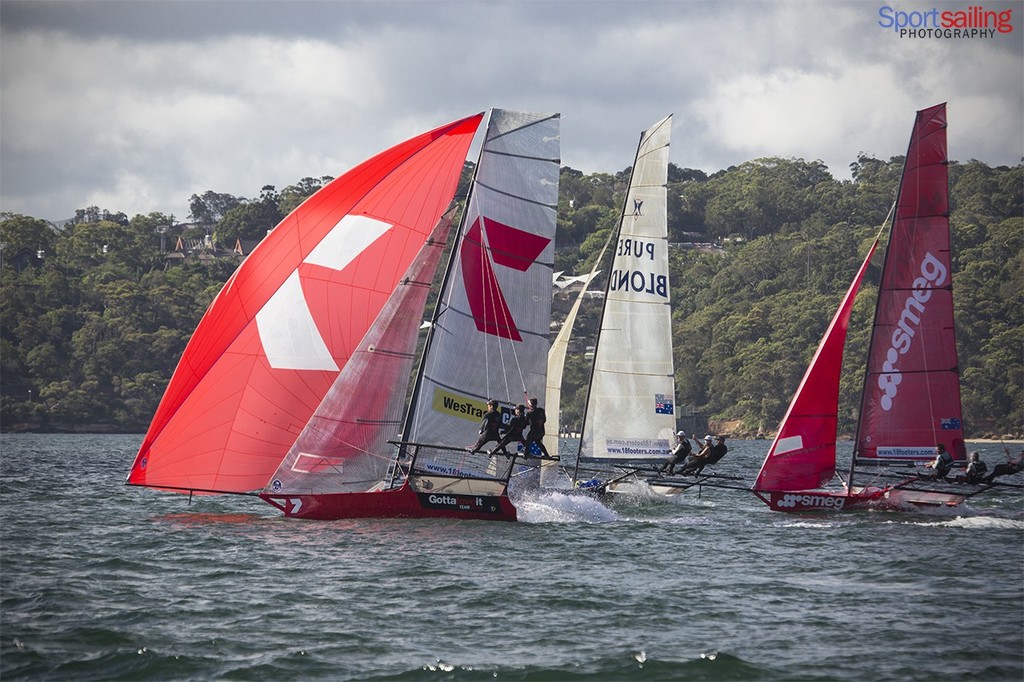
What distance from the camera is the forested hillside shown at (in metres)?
91.6

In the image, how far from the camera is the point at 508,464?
21.5 metres

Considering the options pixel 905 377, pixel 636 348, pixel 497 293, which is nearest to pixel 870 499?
pixel 905 377

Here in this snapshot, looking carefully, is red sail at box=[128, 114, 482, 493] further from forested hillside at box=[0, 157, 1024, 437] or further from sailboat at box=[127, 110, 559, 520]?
forested hillside at box=[0, 157, 1024, 437]

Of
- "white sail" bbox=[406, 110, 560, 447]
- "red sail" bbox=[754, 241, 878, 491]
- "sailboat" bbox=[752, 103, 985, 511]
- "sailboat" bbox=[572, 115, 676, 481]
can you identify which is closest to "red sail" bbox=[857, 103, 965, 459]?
"sailboat" bbox=[752, 103, 985, 511]

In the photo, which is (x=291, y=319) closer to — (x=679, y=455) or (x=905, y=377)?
(x=679, y=455)

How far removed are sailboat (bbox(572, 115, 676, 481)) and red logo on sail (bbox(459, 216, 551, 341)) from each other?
5054 millimetres

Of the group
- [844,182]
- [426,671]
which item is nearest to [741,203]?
[844,182]

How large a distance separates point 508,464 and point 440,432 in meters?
1.46

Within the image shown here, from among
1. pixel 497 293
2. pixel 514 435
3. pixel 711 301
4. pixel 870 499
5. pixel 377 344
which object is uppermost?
pixel 711 301

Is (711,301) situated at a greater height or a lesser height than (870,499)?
greater

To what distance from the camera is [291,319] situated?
850 inches

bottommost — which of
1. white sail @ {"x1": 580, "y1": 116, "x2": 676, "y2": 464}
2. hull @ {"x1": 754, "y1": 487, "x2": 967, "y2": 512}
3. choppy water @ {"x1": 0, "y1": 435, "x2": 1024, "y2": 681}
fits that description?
choppy water @ {"x1": 0, "y1": 435, "x2": 1024, "y2": 681}

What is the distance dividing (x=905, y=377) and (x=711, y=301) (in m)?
90.8

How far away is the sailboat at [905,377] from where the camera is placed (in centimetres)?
2248
